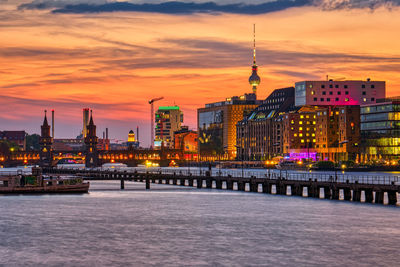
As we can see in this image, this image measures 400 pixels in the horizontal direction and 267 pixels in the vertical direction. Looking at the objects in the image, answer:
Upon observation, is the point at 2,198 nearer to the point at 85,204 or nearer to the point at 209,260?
the point at 85,204

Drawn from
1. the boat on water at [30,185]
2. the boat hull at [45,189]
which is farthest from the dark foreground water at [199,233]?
the boat on water at [30,185]

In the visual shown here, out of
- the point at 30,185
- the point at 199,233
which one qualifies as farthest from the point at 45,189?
the point at 199,233

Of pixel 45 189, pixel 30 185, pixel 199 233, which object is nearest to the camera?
pixel 199 233

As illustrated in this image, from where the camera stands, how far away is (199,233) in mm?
87188

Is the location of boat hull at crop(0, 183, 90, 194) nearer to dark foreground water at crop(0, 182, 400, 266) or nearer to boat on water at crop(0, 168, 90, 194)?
boat on water at crop(0, 168, 90, 194)

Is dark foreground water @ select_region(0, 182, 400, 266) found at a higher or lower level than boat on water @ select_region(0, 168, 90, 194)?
lower

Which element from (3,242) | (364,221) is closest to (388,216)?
(364,221)

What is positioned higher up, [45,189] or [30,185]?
[30,185]

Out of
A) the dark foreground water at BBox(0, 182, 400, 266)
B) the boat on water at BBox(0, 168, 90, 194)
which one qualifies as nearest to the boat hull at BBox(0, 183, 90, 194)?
the boat on water at BBox(0, 168, 90, 194)

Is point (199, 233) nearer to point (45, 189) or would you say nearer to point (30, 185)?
point (45, 189)

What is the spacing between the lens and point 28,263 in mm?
67500

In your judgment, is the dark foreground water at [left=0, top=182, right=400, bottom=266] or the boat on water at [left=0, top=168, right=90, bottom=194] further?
the boat on water at [left=0, top=168, right=90, bottom=194]

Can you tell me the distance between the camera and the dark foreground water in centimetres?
6956

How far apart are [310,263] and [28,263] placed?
83.4 ft
